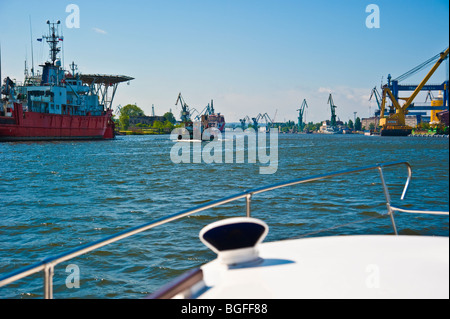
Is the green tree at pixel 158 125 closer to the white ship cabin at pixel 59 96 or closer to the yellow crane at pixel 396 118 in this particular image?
the yellow crane at pixel 396 118

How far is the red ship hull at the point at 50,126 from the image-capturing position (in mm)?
59594

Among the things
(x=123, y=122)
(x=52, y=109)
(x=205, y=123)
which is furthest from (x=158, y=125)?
(x=52, y=109)

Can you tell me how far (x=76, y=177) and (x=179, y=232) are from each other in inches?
653

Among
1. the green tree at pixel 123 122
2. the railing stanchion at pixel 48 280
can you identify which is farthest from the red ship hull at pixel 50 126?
the green tree at pixel 123 122

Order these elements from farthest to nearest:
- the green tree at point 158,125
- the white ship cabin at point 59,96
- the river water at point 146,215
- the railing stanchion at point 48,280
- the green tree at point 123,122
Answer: the green tree at point 158,125 → the green tree at point 123,122 → the white ship cabin at point 59,96 → the river water at point 146,215 → the railing stanchion at point 48,280

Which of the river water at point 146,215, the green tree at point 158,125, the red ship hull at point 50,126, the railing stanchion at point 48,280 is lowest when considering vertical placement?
the river water at point 146,215

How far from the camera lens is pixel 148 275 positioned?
28.8ft

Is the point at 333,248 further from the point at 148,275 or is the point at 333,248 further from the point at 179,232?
the point at 179,232

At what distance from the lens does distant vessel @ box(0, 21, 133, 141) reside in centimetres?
6085

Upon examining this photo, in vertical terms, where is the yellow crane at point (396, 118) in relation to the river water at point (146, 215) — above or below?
above

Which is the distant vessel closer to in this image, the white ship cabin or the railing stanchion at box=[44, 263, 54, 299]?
the white ship cabin

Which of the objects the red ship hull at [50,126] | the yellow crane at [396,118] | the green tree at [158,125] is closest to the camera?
the red ship hull at [50,126]

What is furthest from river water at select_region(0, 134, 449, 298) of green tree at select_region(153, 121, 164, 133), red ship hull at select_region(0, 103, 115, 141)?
green tree at select_region(153, 121, 164, 133)
